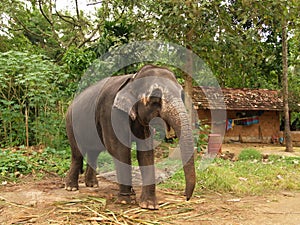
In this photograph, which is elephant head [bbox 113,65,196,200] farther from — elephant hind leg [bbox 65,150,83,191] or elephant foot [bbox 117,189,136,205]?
elephant hind leg [bbox 65,150,83,191]

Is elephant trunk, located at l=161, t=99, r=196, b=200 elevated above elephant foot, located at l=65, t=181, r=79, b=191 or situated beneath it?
elevated above

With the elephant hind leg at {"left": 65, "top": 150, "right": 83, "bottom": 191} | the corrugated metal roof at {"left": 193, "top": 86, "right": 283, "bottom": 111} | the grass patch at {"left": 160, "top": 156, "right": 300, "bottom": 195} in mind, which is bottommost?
the grass patch at {"left": 160, "top": 156, "right": 300, "bottom": 195}

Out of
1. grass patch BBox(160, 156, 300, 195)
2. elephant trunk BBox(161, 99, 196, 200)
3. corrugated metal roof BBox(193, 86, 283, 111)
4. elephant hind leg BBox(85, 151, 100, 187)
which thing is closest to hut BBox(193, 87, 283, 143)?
corrugated metal roof BBox(193, 86, 283, 111)

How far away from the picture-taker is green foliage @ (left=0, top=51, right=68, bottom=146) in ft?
25.2

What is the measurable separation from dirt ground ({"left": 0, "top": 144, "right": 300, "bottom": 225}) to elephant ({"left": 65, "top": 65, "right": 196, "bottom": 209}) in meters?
0.30

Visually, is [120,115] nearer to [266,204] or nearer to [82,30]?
[266,204]

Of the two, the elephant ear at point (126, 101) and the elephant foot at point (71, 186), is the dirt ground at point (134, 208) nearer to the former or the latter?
the elephant foot at point (71, 186)

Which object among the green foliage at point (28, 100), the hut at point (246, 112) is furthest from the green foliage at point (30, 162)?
the hut at point (246, 112)

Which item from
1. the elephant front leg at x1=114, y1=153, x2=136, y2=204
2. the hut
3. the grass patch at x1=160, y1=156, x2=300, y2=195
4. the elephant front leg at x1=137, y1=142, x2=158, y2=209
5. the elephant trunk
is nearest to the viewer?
the elephant trunk

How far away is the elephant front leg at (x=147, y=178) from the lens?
393 cm

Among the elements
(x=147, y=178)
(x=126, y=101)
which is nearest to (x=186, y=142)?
(x=126, y=101)

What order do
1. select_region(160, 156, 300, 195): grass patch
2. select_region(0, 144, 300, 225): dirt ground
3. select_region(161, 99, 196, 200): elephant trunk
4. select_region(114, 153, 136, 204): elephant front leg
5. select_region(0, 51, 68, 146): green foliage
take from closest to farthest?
select_region(161, 99, 196, 200): elephant trunk → select_region(0, 144, 300, 225): dirt ground → select_region(114, 153, 136, 204): elephant front leg → select_region(160, 156, 300, 195): grass patch → select_region(0, 51, 68, 146): green foliage

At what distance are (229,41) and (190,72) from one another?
6.76ft

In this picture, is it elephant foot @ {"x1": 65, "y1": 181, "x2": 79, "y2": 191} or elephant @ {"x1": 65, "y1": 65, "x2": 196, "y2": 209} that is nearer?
elephant @ {"x1": 65, "y1": 65, "x2": 196, "y2": 209}
